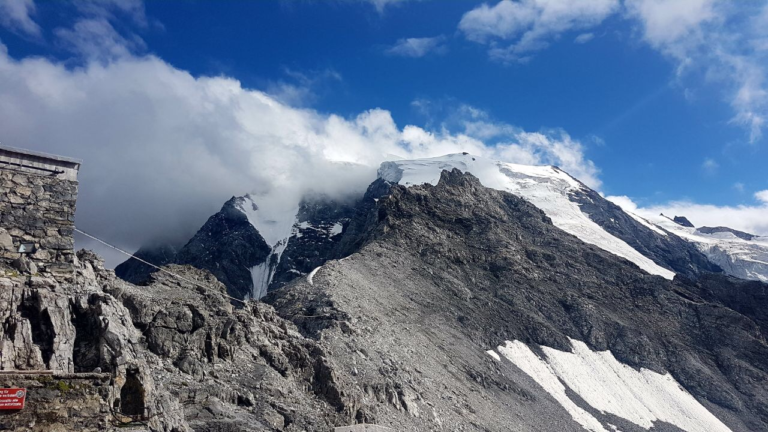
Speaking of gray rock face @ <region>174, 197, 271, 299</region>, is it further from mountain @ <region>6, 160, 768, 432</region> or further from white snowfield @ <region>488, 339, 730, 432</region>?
white snowfield @ <region>488, 339, 730, 432</region>

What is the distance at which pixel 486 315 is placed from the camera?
101438 millimetres

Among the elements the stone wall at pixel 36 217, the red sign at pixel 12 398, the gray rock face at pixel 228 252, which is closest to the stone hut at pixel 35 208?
the stone wall at pixel 36 217

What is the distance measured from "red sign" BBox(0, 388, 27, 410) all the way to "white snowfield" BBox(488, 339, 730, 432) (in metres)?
80.2

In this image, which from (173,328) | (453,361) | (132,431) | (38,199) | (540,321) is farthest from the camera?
(540,321)

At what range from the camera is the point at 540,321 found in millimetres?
104938

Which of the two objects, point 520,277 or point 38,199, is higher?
point 520,277

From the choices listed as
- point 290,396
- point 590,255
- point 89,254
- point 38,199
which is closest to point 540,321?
point 590,255

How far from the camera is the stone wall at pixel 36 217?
58.8 feet

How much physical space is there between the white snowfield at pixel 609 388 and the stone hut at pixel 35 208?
77186 mm

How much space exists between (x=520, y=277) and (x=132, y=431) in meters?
108

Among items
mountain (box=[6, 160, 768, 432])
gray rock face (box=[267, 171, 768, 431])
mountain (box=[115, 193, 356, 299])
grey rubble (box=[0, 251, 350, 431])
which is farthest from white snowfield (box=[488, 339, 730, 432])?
mountain (box=[115, 193, 356, 299])

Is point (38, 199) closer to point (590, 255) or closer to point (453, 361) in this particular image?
point (453, 361)

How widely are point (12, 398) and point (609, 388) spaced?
9582cm

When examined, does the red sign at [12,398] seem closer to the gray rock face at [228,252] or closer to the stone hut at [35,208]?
the stone hut at [35,208]
